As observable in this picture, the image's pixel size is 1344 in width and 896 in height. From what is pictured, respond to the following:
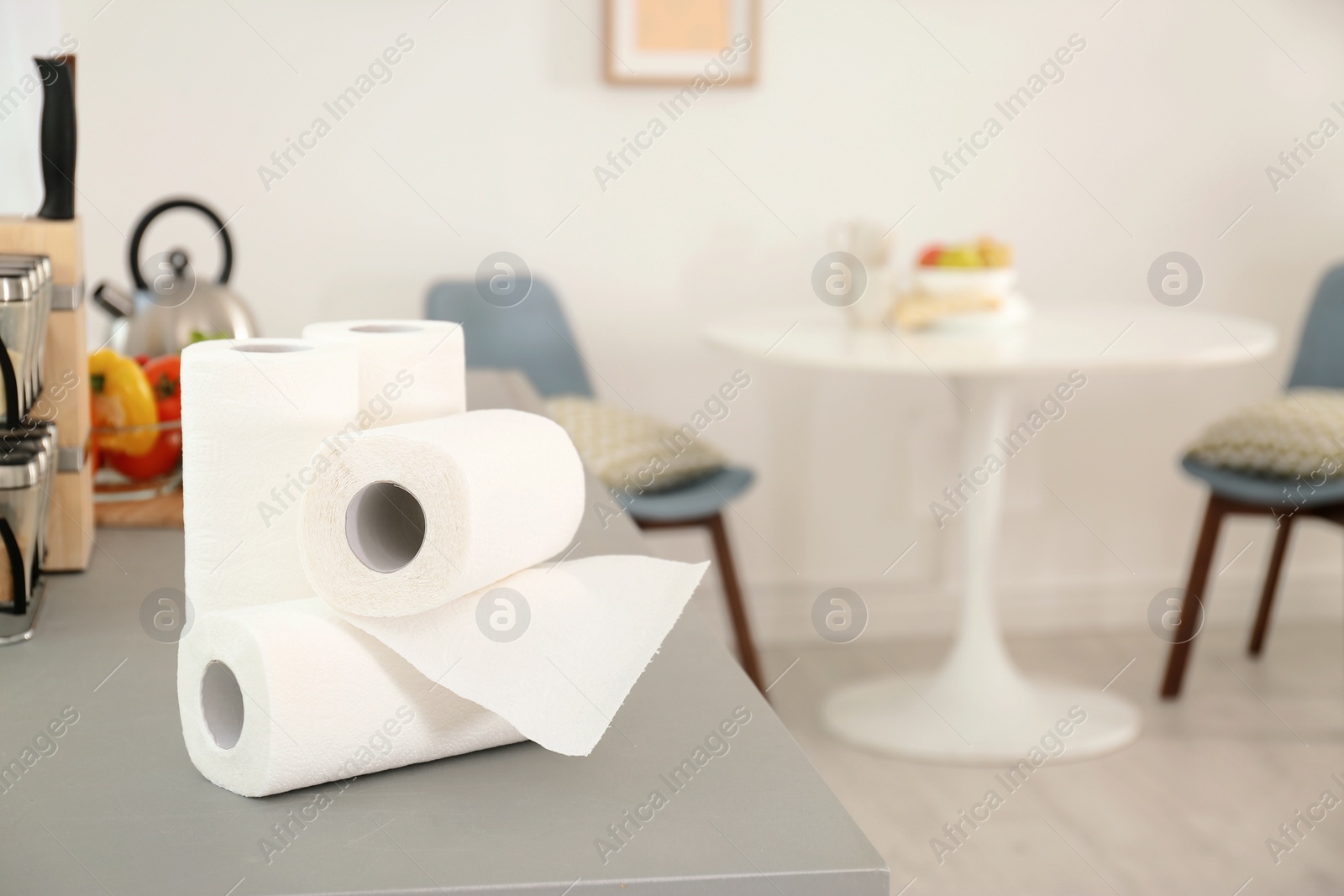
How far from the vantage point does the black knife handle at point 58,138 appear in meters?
1.00

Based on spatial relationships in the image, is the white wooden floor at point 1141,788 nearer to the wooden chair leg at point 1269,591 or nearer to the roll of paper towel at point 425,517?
the wooden chair leg at point 1269,591

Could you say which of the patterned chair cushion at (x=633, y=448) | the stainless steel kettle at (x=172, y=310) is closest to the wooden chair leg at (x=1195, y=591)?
the patterned chair cushion at (x=633, y=448)

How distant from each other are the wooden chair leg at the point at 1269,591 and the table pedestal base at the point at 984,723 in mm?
556

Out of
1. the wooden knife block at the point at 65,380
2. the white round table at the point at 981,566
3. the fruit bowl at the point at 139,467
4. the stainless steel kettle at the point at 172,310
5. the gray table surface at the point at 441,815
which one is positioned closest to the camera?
the gray table surface at the point at 441,815

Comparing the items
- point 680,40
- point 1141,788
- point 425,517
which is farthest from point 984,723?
point 425,517

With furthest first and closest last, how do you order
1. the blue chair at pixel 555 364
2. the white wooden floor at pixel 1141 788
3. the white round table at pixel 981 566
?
the blue chair at pixel 555 364 → the white round table at pixel 981 566 → the white wooden floor at pixel 1141 788

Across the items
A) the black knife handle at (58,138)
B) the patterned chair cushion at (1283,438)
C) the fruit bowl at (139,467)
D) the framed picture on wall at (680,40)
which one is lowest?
the patterned chair cushion at (1283,438)

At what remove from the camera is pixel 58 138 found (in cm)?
103

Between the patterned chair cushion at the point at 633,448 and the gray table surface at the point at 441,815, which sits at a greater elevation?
the gray table surface at the point at 441,815

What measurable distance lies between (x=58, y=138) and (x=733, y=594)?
176cm

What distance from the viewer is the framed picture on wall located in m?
2.72

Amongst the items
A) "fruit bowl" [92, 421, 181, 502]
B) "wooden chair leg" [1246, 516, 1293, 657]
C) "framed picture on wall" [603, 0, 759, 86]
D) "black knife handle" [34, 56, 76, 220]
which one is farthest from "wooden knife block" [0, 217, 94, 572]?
"wooden chair leg" [1246, 516, 1293, 657]

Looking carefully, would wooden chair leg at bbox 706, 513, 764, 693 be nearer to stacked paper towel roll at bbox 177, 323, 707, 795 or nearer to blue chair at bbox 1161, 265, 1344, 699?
blue chair at bbox 1161, 265, 1344, 699

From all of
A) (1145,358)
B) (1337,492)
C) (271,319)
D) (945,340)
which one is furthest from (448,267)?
(1337,492)
